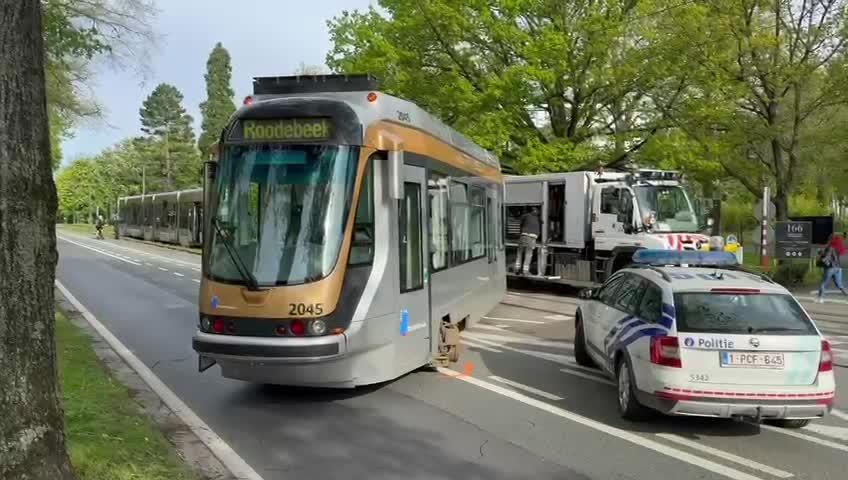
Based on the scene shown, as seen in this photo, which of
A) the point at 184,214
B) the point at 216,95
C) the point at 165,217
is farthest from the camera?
the point at 216,95

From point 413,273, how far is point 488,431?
6.60 feet

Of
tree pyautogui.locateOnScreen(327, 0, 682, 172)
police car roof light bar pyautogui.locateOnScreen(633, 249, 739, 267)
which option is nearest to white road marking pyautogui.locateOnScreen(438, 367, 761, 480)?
police car roof light bar pyautogui.locateOnScreen(633, 249, 739, 267)

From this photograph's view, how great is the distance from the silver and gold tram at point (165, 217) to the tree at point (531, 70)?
15.2 m

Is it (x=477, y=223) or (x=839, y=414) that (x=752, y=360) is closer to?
(x=839, y=414)

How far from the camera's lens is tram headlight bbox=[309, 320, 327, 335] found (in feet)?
22.8

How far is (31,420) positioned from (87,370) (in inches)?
194

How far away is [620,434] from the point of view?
684 centimetres

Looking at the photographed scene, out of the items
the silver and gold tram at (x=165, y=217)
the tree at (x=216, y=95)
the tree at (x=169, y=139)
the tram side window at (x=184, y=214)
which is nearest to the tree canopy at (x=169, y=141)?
the tree at (x=169, y=139)

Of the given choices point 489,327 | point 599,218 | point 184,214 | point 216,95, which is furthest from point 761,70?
point 216,95

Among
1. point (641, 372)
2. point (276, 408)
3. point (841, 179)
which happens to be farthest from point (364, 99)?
point (841, 179)

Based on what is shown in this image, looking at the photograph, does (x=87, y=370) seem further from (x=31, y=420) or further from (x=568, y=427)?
(x=568, y=427)

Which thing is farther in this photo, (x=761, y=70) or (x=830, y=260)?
(x=761, y=70)

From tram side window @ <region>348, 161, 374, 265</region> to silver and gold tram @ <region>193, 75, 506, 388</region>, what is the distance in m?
0.01

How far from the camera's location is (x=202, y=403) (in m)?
8.04
